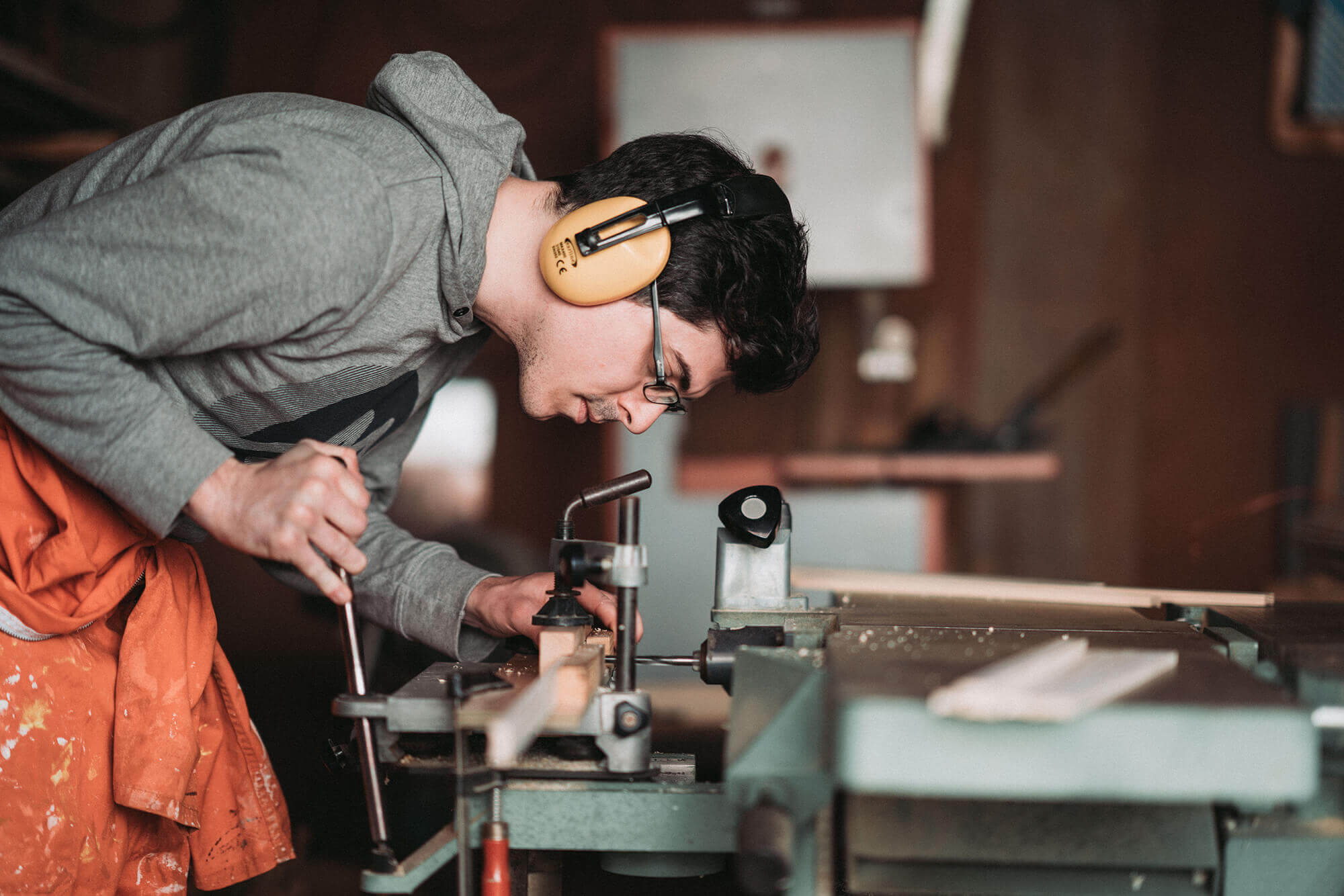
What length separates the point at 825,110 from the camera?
10.5 ft

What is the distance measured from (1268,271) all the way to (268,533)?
12.3ft

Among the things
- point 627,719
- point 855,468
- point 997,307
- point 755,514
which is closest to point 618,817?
point 627,719

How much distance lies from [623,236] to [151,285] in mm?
467

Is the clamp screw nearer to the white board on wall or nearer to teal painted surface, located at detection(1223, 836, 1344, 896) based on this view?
teal painted surface, located at detection(1223, 836, 1344, 896)

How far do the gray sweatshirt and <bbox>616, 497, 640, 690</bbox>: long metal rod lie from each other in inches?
14.1

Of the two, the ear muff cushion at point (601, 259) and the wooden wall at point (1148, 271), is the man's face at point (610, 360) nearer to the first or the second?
the ear muff cushion at point (601, 259)

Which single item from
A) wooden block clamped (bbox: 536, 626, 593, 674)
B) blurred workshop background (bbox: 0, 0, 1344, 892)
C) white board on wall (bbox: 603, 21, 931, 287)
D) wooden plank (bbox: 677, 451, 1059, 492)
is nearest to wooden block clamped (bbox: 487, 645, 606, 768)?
wooden block clamped (bbox: 536, 626, 593, 674)

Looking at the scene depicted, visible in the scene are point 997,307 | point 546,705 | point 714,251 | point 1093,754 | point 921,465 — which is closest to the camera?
point 1093,754

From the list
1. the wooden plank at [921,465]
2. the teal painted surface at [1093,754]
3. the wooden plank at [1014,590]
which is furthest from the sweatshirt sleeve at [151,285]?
the wooden plank at [921,465]

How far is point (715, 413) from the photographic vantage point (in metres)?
3.62

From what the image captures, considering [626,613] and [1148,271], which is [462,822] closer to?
[626,613]

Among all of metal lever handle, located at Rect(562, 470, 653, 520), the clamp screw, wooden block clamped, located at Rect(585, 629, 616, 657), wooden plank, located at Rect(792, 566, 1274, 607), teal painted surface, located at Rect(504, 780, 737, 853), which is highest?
metal lever handle, located at Rect(562, 470, 653, 520)

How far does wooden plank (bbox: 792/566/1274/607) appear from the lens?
1.28 meters

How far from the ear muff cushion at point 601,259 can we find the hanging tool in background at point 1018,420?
2.07 meters
